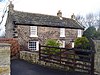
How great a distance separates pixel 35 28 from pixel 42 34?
1644mm

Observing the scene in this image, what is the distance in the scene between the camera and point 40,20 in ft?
88.7

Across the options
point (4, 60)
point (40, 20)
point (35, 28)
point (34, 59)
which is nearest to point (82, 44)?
point (35, 28)

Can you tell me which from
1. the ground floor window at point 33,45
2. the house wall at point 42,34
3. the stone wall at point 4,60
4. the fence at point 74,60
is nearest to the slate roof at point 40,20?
the house wall at point 42,34

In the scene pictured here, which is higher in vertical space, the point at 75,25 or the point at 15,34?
the point at 75,25

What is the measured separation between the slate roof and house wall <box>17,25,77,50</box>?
2.15 feet

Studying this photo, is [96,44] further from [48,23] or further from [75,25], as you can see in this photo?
[75,25]

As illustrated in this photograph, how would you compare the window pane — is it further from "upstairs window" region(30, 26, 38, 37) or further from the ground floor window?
the ground floor window

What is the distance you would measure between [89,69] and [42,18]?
1936 cm

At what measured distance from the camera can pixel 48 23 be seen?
27.4m

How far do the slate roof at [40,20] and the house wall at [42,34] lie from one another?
66cm

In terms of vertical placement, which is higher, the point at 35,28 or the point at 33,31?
the point at 35,28

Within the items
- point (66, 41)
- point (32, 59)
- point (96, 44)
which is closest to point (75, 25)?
point (66, 41)

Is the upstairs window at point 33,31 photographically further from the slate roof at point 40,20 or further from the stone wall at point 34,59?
the stone wall at point 34,59

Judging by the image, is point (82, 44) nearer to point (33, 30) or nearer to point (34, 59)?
point (33, 30)
